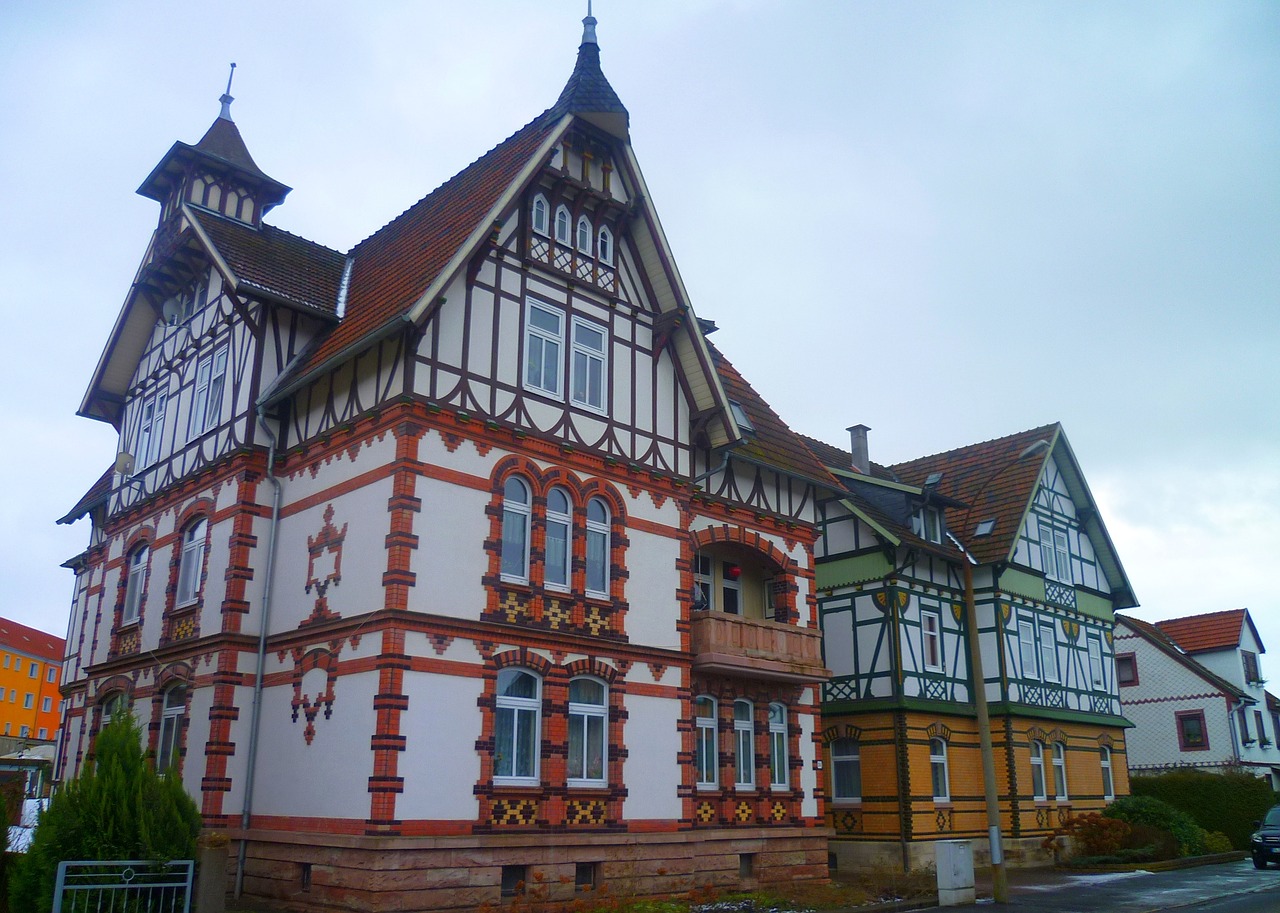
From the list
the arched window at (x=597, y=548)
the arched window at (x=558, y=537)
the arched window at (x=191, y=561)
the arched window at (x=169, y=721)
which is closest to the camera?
the arched window at (x=558, y=537)

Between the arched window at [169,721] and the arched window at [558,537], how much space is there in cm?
739

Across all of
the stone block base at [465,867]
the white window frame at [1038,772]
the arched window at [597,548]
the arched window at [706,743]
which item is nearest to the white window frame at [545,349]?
the arched window at [597,548]

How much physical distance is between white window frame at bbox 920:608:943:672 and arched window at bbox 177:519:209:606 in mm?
17729

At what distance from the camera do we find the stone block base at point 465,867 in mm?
16094

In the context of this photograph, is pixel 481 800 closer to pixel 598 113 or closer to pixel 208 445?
pixel 208 445

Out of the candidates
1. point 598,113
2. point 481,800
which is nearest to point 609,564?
point 481,800

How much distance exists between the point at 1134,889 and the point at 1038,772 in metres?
7.62

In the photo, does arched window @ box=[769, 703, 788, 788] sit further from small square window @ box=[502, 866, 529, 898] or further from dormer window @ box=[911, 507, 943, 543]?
dormer window @ box=[911, 507, 943, 543]

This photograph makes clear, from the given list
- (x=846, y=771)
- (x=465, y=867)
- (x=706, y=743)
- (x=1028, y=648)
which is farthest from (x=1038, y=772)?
(x=465, y=867)

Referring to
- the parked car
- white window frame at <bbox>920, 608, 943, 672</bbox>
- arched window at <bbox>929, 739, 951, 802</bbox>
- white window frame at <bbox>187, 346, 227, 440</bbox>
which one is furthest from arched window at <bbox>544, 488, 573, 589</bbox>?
the parked car

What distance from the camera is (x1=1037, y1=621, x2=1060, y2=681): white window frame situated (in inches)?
1270

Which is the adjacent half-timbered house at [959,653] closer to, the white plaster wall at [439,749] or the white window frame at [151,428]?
the white plaster wall at [439,749]

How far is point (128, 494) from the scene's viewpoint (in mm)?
25109

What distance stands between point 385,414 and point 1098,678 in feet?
86.3
